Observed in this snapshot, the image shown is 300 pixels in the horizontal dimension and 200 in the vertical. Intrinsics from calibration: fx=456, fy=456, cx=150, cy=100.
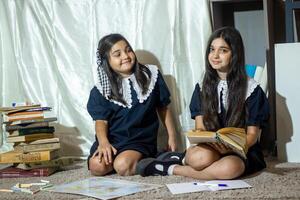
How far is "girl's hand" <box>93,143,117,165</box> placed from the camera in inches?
61.0

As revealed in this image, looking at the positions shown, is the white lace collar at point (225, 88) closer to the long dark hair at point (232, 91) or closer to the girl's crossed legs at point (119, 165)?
the long dark hair at point (232, 91)

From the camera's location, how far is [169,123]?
1771 mm

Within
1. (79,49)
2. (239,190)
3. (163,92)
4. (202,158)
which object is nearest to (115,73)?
(163,92)

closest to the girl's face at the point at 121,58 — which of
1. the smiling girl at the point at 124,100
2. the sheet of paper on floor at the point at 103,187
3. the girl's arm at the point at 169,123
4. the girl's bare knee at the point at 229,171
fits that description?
the smiling girl at the point at 124,100

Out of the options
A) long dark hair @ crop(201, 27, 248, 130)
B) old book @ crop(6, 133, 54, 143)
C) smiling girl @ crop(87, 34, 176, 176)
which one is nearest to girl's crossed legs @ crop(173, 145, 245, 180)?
long dark hair @ crop(201, 27, 248, 130)

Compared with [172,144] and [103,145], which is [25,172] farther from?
[172,144]

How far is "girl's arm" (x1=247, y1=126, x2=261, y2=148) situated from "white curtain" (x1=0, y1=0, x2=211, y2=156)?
416mm

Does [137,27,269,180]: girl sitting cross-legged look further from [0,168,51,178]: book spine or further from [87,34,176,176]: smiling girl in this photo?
[0,168,51,178]: book spine

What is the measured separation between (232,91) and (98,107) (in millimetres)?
506

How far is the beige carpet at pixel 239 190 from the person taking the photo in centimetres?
119

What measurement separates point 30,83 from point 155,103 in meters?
0.59

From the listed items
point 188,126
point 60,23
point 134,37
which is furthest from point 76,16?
point 188,126

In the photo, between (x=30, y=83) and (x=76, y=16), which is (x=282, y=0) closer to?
(x=76, y=16)

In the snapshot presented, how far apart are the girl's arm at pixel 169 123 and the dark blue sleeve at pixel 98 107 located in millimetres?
221
